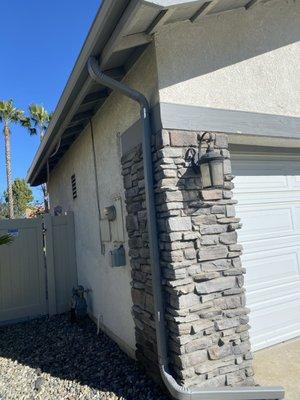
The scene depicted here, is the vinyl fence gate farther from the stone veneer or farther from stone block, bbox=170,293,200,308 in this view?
stone block, bbox=170,293,200,308

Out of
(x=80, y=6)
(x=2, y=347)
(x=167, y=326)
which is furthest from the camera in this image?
(x=80, y=6)

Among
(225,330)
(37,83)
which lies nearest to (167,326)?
(225,330)

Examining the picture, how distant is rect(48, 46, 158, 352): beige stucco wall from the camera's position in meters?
3.92

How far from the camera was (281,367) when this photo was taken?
368 centimetres

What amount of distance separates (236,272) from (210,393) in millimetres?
1173

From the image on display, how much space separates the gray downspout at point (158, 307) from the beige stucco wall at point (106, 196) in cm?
35

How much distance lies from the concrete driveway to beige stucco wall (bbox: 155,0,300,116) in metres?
2.98

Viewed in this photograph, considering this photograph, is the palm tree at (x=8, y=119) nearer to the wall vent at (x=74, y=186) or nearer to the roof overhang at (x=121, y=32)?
the wall vent at (x=74, y=186)

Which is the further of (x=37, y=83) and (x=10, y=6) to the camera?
(x=37, y=83)

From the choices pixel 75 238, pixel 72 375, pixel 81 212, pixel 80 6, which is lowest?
pixel 72 375

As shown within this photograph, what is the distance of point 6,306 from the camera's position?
671 cm

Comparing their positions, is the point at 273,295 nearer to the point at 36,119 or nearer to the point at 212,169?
the point at 212,169

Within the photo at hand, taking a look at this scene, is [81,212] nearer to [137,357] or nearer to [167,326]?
[137,357]

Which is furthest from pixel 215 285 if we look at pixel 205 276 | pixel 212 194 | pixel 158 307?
pixel 212 194
